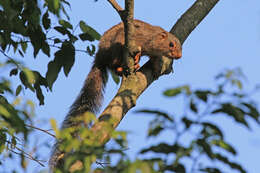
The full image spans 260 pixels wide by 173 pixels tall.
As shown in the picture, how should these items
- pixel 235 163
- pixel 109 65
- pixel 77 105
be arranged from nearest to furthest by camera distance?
pixel 235 163
pixel 77 105
pixel 109 65

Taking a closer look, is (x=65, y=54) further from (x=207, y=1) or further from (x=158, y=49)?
(x=158, y=49)

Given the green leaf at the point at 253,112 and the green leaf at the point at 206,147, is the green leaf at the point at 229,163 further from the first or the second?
the green leaf at the point at 253,112

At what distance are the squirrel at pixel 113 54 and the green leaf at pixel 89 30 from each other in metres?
1.67

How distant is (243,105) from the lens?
1.77 m

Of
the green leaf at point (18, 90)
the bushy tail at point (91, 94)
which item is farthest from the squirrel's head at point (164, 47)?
the green leaf at point (18, 90)

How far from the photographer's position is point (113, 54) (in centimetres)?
606

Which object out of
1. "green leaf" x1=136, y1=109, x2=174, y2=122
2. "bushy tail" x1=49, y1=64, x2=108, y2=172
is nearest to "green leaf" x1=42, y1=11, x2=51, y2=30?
"bushy tail" x1=49, y1=64, x2=108, y2=172

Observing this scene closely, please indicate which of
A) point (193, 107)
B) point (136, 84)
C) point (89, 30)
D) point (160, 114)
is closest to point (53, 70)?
point (89, 30)

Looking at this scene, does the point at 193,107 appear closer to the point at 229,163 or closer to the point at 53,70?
the point at 229,163

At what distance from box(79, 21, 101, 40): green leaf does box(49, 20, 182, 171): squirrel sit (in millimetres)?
1672

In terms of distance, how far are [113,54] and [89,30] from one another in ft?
9.48

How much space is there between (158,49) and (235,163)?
5.14 m

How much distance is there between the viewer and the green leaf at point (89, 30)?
124 inches

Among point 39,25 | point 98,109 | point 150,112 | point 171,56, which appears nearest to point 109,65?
point 98,109
